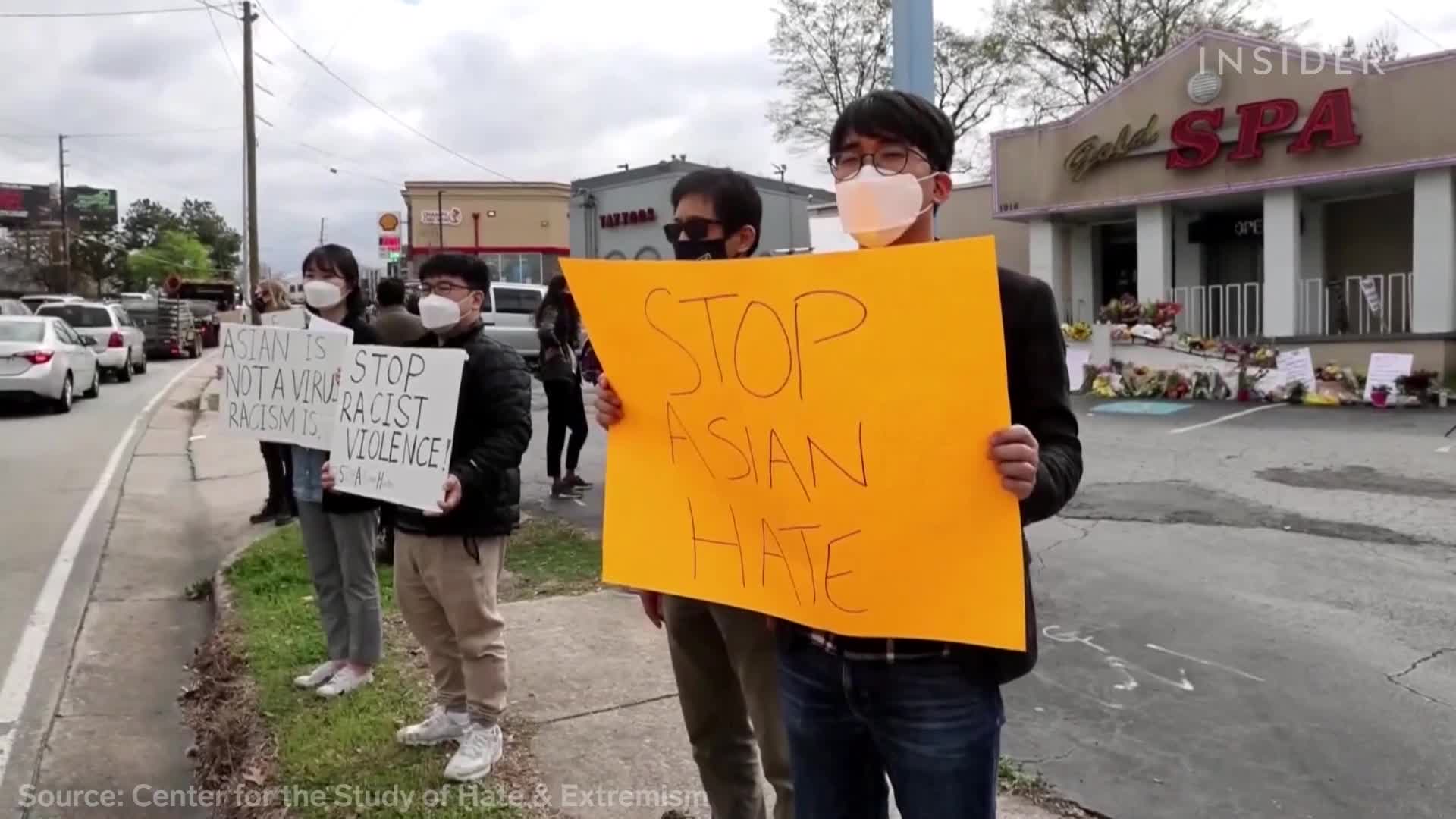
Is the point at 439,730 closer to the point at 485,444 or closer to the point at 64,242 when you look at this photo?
the point at 485,444

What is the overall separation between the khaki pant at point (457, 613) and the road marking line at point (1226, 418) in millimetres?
10416

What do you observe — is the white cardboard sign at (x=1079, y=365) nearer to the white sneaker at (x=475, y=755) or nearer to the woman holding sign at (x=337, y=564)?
the woman holding sign at (x=337, y=564)

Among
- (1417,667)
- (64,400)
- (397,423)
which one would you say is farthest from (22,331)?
(1417,667)

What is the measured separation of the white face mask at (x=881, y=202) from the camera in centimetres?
195

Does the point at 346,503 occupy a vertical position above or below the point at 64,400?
below

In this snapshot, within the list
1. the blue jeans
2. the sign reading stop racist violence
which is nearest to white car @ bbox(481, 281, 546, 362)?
the sign reading stop racist violence

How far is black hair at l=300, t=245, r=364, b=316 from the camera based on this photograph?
15.1 ft

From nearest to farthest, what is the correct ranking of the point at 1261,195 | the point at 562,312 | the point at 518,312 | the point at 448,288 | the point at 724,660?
the point at 724,660 → the point at 448,288 → the point at 562,312 → the point at 1261,195 → the point at 518,312

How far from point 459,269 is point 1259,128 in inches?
671

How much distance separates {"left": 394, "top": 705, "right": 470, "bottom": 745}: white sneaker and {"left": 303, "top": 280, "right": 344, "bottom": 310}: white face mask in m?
1.81

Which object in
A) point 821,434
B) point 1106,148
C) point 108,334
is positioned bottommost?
point 821,434

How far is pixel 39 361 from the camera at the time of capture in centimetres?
1577

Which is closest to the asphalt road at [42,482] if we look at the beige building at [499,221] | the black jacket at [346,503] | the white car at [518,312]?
the black jacket at [346,503]

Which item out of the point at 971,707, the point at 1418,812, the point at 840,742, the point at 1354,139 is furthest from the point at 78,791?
the point at 1354,139
